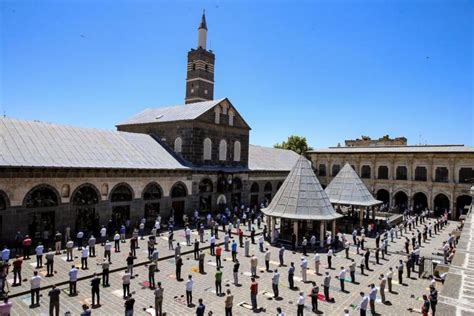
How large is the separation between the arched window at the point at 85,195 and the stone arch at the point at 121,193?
4.25ft

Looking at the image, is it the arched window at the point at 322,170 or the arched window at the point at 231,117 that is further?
the arched window at the point at 322,170

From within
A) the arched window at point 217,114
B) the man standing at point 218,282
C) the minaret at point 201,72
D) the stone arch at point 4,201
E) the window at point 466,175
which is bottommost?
the man standing at point 218,282

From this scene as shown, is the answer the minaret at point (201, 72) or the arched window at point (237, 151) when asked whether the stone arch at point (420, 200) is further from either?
the minaret at point (201, 72)

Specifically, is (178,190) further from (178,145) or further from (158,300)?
(158,300)

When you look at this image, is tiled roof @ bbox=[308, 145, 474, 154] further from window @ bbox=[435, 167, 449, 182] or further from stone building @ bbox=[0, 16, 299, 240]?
stone building @ bbox=[0, 16, 299, 240]

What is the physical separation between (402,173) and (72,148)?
4273 centimetres

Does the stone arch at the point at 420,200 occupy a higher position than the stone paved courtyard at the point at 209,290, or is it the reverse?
the stone arch at the point at 420,200

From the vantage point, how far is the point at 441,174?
42875mm

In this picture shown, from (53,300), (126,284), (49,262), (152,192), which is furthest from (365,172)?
(53,300)

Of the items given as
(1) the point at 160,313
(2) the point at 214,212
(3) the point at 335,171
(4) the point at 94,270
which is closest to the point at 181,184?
(2) the point at 214,212

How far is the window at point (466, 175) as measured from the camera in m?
40.3

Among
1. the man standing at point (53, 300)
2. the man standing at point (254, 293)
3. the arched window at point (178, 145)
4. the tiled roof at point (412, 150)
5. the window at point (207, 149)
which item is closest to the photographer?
the man standing at point (53, 300)

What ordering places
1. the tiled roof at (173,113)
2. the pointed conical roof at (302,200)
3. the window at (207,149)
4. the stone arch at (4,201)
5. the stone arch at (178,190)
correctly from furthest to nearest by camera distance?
the tiled roof at (173,113)
the window at (207,149)
the stone arch at (178,190)
the pointed conical roof at (302,200)
the stone arch at (4,201)

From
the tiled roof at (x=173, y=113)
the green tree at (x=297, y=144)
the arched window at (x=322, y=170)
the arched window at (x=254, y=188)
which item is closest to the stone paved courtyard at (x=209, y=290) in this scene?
the tiled roof at (x=173, y=113)
